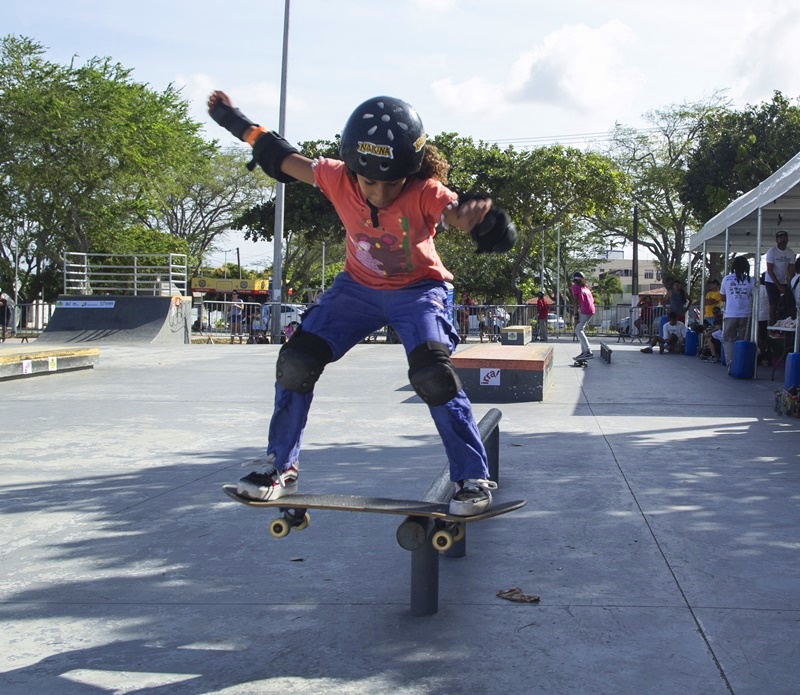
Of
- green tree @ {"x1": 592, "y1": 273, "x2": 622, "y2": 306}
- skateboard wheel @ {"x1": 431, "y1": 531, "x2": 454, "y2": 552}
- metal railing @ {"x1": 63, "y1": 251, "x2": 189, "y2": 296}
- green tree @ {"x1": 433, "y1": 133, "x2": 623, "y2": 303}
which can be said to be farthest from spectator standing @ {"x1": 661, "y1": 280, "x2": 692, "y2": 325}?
green tree @ {"x1": 592, "y1": 273, "x2": 622, "y2": 306}

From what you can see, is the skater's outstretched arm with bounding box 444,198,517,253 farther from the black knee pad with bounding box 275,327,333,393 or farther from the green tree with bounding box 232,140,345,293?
the green tree with bounding box 232,140,345,293

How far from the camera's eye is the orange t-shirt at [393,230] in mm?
3391

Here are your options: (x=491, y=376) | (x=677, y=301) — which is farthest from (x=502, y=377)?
(x=677, y=301)

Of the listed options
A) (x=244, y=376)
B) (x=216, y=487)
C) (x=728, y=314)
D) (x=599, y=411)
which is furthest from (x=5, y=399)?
(x=728, y=314)

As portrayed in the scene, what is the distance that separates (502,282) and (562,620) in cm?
6550

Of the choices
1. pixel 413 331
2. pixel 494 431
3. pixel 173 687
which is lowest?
pixel 173 687

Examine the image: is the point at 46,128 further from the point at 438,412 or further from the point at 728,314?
the point at 438,412

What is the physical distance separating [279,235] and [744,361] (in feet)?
54.5

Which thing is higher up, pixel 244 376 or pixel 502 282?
pixel 502 282

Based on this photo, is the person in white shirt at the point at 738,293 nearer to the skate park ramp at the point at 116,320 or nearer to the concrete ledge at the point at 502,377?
the concrete ledge at the point at 502,377

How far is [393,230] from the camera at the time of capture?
11.2ft

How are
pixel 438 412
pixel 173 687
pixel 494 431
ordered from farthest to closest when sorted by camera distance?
pixel 494 431 < pixel 438 412 < pixel 173 687

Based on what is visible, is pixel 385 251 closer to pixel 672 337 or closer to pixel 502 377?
pixel 502 377

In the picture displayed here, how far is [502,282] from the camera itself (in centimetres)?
6781
